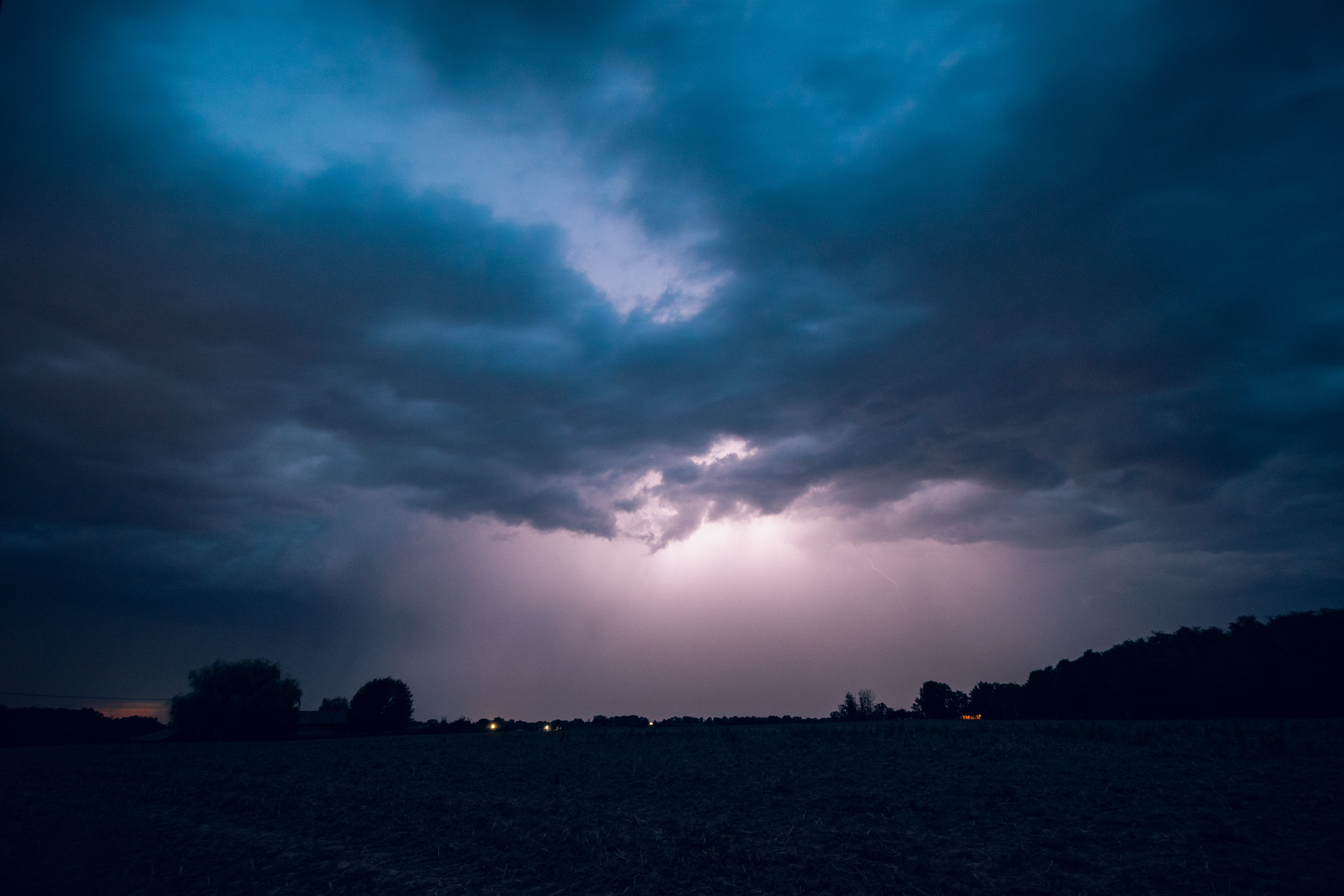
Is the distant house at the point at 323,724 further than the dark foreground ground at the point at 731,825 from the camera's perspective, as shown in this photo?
Yes

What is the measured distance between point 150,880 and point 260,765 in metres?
33.3

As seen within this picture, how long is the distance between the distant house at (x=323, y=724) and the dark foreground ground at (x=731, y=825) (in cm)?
7829

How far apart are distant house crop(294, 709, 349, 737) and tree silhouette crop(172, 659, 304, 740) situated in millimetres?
8723

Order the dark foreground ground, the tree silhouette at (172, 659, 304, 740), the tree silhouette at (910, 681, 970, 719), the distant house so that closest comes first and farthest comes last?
the dark foreground ground
the tree silhouette at (172, 659, 304, 740)
the distant house
the tree silhouette at (910, 681, 970, 719)

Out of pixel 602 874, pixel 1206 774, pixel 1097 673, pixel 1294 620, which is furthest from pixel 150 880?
pixel 1097 673

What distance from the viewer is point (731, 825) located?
20375mm

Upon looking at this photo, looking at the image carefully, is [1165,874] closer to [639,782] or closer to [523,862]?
[523,862]

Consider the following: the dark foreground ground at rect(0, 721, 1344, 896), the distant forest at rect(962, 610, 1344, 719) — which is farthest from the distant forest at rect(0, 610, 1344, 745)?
the dark foreground ground at rect(0, 721, 1344, 896)

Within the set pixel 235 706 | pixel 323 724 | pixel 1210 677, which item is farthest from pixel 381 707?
pixel 1210 677

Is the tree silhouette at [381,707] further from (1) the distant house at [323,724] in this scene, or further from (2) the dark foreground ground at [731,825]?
(2) the dark foreground ground at [731,825]

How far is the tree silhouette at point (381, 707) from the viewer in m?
117

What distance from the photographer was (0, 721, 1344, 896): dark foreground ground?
50.1ft

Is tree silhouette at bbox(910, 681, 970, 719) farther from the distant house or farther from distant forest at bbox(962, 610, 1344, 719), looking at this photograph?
the distant house

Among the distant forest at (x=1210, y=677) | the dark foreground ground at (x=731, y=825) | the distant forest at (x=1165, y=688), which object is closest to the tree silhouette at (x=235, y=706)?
the distant forest at (x=1165, y=688)
